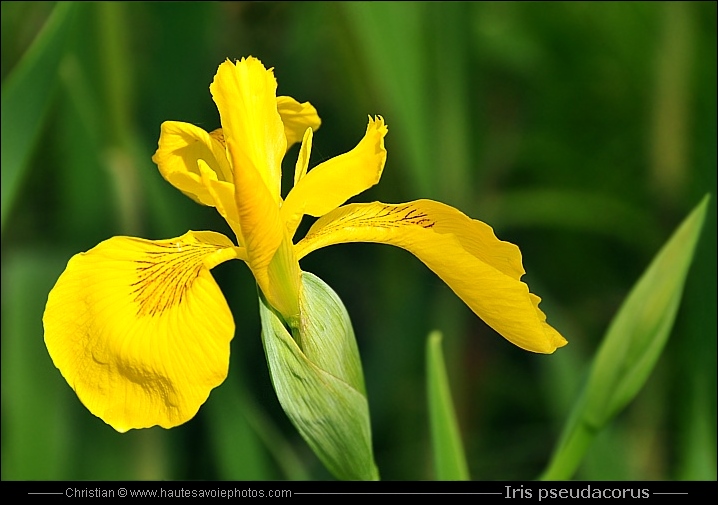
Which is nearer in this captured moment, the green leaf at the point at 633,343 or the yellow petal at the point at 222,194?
the yellow petal at the point at 222,194

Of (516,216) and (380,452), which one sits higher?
(516,216)

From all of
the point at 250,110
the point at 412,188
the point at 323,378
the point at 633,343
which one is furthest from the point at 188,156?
the point at 412,188

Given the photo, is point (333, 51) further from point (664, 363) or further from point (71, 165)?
point (664, 363)

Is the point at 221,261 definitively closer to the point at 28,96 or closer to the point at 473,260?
the point at 473,260

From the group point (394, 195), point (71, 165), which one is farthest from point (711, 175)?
point (71, 165)

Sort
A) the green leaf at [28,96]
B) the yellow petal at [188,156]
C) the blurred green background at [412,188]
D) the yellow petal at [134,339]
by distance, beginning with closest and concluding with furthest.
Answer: the yellow petal at [134,339]
the yellow petal at [188,156]
the green leaf at [28,96]
the blurred green background at [412,188]

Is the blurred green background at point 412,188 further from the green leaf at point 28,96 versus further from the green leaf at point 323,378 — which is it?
the green leaf at point 323,378

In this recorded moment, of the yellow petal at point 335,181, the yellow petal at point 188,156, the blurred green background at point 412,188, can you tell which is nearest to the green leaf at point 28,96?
the blurred green background at point 412,188
